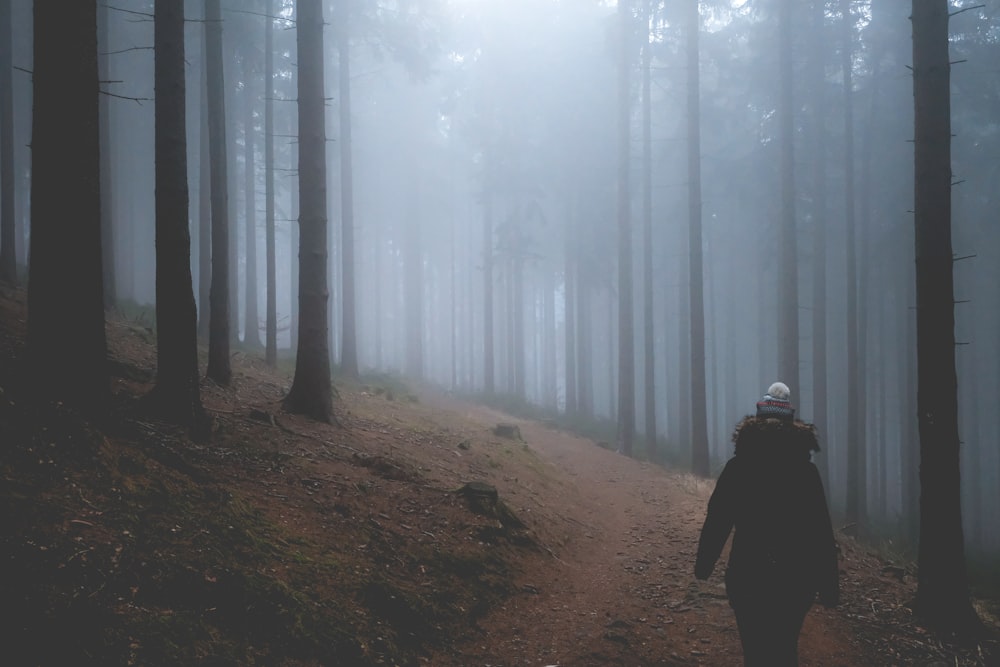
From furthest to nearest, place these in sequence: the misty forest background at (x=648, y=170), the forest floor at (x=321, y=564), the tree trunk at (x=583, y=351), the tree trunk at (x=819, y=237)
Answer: the tree trunk at (x=583, y=351)
the misty forest background at (x=648, y=170)
the tree trunk at (x=819, y=237)
the forest floor at (x=321, y=564)

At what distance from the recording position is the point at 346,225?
22047 millimetres

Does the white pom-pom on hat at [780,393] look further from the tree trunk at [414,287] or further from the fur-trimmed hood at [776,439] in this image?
the tree trunk at [414,287]

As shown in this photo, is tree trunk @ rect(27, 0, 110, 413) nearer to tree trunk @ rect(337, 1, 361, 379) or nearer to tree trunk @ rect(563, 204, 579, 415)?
tree trunk @ rect(337, 1, 361, 379)

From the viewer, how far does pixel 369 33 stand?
20.7m

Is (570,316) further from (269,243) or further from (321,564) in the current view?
(321,564)

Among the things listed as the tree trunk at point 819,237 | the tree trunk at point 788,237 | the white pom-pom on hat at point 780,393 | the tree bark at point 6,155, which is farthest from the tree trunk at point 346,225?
the white pom-pom on hat at point 780,393

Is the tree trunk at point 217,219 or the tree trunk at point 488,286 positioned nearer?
the tree trunk at point 217,219

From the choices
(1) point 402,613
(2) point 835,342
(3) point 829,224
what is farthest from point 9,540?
(2) point 835,342

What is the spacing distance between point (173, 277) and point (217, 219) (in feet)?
16.4

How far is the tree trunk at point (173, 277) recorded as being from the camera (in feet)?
24.6

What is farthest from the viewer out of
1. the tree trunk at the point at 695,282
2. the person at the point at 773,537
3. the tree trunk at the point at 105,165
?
the tree trunk at the point at 695,282

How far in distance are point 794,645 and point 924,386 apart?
4.69m

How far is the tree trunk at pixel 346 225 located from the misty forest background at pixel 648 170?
0.29 ft

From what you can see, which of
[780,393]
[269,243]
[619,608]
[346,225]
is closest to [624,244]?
[346,225]
